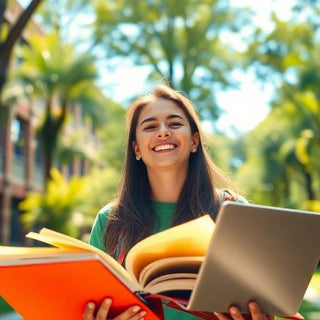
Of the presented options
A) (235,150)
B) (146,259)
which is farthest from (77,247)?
(235,150)

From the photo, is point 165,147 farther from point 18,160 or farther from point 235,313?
point 18,160

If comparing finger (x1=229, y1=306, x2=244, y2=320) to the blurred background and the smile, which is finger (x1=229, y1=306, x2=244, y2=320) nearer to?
the smile

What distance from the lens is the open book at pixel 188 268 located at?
1.50 meters

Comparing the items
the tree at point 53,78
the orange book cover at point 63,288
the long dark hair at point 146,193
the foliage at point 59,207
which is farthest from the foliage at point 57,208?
the orange book cover at point 63,288

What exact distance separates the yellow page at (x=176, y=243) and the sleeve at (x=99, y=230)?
0.58 m

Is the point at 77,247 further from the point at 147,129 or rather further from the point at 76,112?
the point at 76,112

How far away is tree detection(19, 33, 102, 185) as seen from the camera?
798 inches

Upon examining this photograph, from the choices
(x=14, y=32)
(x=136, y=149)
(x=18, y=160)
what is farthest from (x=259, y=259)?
(x=18, y=160)

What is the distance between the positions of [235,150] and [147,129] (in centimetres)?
6539

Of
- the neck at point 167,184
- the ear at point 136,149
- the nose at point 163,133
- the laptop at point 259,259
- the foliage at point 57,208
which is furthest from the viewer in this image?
the foliage at point 57,208

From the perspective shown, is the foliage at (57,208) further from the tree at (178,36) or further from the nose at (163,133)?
the nose at (163,133)

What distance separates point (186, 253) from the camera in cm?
162

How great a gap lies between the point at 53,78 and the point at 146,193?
18.5m

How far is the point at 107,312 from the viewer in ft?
5.43
